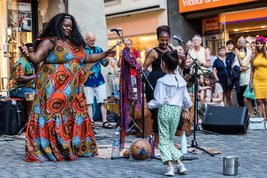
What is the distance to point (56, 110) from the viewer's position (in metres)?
7.80

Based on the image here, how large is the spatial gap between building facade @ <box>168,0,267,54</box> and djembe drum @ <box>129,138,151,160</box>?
11.5m

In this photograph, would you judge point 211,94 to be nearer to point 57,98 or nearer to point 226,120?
point 226,120

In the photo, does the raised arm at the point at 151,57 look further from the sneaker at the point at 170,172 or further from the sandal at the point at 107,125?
the sandal at the point at 107,125

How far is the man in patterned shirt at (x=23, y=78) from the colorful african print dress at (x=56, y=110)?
9.54 ft

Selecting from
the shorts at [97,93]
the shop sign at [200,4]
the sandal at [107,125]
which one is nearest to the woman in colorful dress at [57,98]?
the shorts at [97,93]

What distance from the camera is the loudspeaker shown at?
35.4ft

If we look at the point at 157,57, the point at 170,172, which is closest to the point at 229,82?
the point at 157,57

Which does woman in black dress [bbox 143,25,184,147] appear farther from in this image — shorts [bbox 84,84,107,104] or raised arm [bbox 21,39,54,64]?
shorts [bbox 84,84,107,104]

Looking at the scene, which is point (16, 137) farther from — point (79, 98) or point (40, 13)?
point (40, 13)

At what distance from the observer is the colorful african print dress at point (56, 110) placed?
25.5ft

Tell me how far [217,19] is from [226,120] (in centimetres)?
1084

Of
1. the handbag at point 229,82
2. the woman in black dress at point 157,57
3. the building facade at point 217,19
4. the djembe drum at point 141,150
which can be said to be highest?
the building facade at point 217,19

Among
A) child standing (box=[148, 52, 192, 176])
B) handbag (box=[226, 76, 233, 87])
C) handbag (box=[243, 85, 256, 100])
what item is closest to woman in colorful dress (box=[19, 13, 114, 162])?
child standing (box=[148, 52, 192, 176])

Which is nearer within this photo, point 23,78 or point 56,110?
point 56,110
